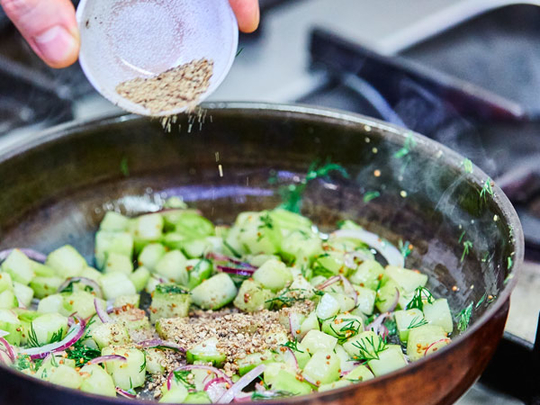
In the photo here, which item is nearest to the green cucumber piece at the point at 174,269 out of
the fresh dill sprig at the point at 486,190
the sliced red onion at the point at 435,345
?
the sliced red onion at the point at 435,345

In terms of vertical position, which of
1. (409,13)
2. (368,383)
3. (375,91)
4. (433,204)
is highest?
(368,383)

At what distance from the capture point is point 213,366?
1.35m

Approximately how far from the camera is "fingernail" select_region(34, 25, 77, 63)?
119 centimetres

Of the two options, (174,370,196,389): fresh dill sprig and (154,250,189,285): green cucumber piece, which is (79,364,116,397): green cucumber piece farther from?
(154,250,189,285): green cucumber piece

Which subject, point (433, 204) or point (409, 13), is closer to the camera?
point (433, 204)

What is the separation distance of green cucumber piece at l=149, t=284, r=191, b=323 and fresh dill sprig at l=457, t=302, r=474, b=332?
0.61m

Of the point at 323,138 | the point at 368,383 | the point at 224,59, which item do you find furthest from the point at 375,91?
the point at 368,383

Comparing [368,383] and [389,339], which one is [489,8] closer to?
[389,339]

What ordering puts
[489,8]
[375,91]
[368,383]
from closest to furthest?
[368,383], [375,91], [489,8]

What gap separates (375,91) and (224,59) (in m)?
1.16

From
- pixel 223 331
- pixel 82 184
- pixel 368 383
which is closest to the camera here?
pixel 368 383

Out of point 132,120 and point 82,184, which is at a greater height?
point 132,120

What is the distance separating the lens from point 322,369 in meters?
1.28

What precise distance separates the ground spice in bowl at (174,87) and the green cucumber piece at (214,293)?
1.37 ft
